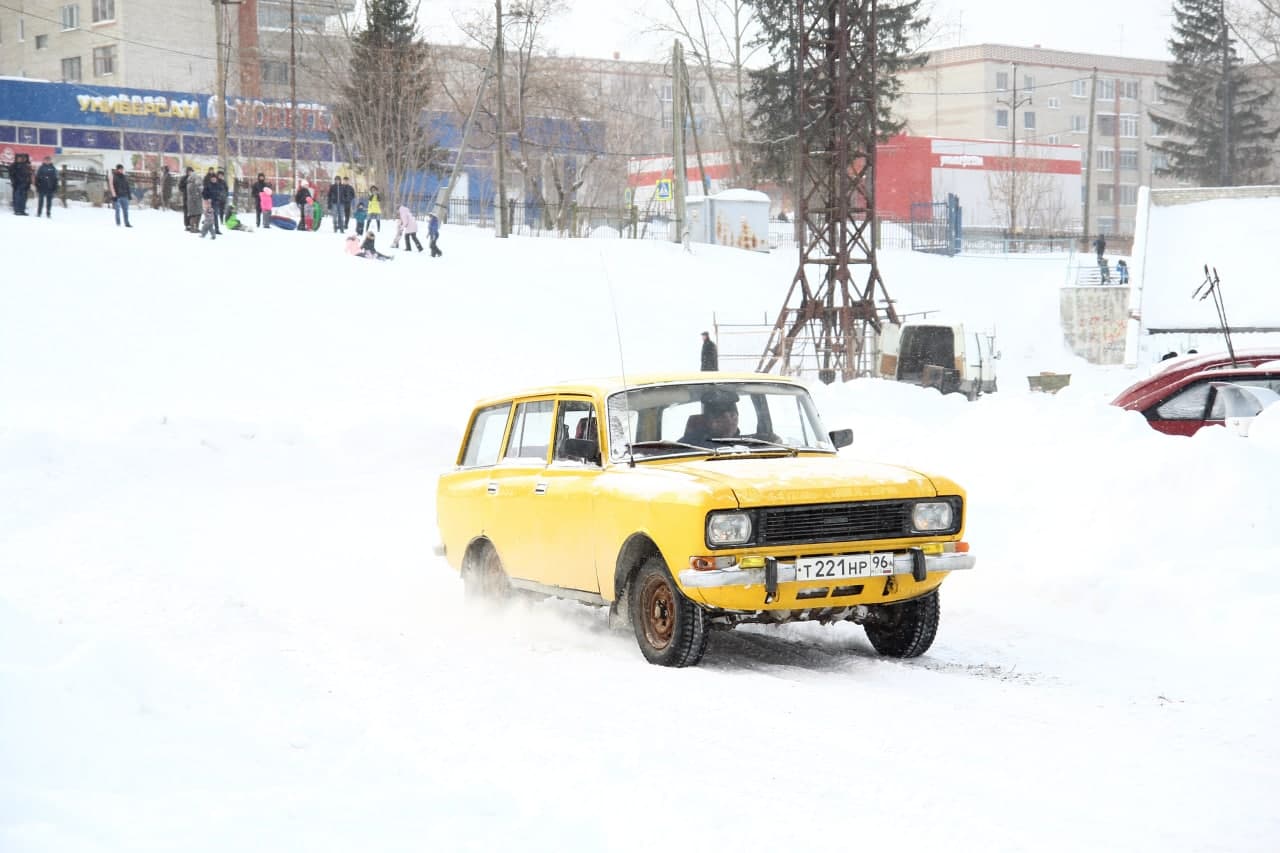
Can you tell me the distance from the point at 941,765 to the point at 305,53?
3177 inches

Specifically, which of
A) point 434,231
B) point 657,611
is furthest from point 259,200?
point 657,611

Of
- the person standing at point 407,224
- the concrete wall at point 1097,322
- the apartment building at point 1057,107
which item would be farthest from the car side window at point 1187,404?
the apartment building at point 1057,107

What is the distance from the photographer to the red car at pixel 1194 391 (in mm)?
14172

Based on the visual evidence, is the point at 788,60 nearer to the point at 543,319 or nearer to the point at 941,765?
the point at 543,319

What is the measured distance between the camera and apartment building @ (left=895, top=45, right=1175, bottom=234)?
11425 centimetres

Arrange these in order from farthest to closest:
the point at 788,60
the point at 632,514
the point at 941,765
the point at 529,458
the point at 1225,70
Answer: the point at 1225,70
the point at 788,60
the point at 529,458
the point at 632,514
the point at 941,765

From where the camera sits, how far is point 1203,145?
81250mm

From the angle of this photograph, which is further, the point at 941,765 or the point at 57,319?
the point at 57,319

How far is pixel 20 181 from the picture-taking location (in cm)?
3947

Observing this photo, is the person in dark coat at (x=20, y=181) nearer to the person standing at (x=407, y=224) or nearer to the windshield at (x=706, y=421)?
the person standing at (x=407, y=224)

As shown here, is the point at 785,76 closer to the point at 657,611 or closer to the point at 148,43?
the point at 148,43

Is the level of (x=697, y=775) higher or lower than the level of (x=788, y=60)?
lower

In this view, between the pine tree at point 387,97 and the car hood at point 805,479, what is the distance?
5150 cm

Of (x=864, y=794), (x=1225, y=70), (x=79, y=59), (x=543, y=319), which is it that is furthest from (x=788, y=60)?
(x=864, y=794)
